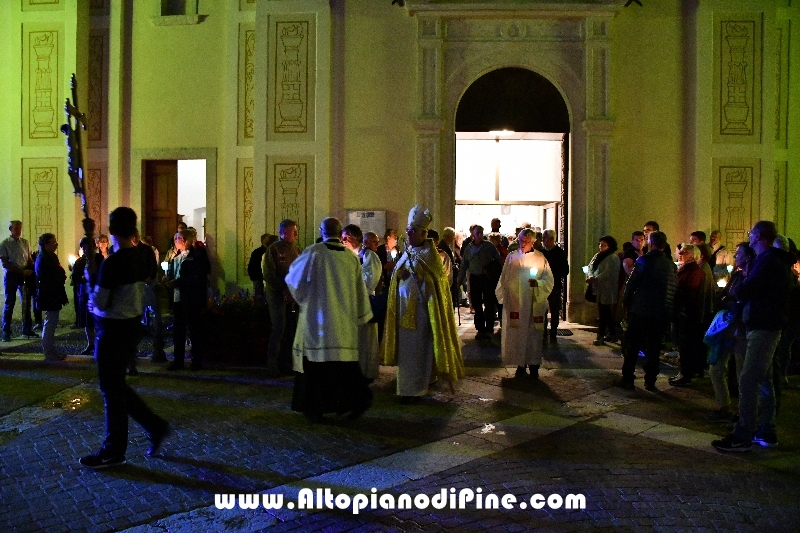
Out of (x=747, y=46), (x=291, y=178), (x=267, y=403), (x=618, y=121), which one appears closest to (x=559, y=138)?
(x=618, y=121)

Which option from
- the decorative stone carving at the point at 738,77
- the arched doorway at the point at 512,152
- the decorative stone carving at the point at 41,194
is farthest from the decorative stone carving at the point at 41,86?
the decorative stone carving at the point at 738,77

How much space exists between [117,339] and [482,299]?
7.50 m

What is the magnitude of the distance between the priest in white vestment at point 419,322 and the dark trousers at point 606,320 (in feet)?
14.0

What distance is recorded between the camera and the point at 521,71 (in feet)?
45.1

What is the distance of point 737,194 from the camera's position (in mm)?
13266

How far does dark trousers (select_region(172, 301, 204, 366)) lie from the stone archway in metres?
5.60

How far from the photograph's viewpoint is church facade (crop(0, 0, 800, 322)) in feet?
43.4

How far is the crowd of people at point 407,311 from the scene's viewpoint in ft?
18.3

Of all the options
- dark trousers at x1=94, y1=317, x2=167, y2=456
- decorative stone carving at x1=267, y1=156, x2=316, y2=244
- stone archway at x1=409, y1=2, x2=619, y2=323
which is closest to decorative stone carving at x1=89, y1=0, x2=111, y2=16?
decorative stone carving at x1=267, y1=156, x2=316, y2=244

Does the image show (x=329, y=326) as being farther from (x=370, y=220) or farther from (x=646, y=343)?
(x=370, y=220)

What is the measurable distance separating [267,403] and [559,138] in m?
8.80

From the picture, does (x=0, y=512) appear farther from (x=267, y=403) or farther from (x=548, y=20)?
(x=548, y=20)

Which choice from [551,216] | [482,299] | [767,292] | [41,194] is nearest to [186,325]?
[482,299]

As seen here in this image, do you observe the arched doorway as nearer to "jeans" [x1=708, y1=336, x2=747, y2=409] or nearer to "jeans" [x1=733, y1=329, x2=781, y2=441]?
"jeans" [x1=708, y1=336, x2=747, y2=409]
